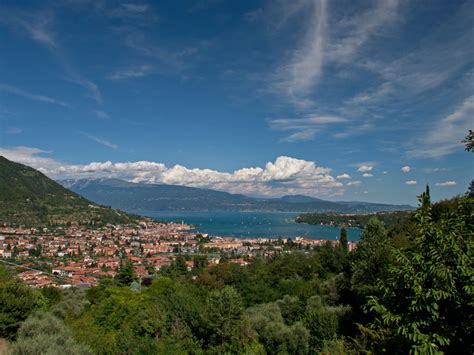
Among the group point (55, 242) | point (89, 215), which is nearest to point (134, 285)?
point (55, 242)

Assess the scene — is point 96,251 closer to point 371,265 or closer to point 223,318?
point 223,318

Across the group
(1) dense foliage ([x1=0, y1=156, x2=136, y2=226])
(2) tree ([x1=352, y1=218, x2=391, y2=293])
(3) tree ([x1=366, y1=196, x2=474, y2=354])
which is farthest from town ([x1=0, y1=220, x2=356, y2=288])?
(3) tree ([x1=366, y1=196, x2=474, y2=354])

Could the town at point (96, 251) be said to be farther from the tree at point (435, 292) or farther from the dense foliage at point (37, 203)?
the tree at point (435, 292)

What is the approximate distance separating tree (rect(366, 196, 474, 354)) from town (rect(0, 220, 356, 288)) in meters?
43.9

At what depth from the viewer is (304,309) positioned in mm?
19453

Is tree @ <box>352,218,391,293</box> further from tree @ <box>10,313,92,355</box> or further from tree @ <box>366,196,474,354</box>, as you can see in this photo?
tree @ <box>10,313,92,355</box>

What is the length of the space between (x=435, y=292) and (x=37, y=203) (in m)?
157

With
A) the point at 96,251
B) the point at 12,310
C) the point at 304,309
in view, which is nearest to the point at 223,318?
the point at 304,309

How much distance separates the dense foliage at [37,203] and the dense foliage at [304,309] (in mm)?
106319

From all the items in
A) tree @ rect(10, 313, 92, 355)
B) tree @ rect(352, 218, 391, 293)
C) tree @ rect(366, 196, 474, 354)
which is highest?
tree @ rect(366, 196, 474, 354)

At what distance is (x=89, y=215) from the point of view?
14888 centimetres

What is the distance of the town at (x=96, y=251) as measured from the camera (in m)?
56.5

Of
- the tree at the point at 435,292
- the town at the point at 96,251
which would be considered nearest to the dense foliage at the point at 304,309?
the tree at the point at 435,292

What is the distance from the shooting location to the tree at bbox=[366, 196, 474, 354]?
3311 mm
